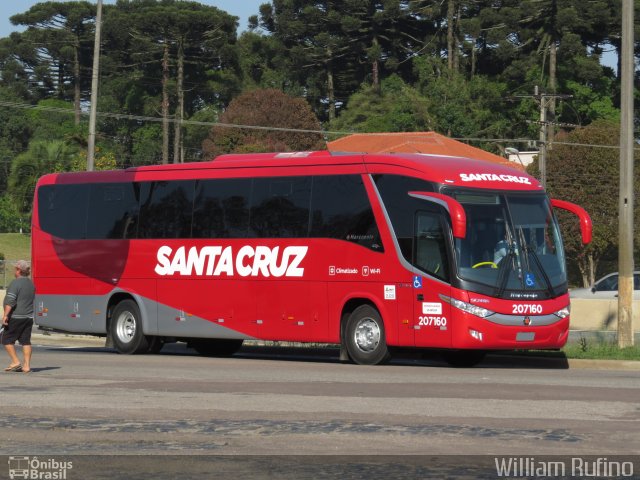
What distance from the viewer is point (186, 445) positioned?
11086 millimetres

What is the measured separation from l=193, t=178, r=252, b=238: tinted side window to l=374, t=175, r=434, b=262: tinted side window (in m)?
3.44

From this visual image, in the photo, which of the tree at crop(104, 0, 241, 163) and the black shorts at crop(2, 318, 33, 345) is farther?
the tree at crop(104, 0, 241, 163)

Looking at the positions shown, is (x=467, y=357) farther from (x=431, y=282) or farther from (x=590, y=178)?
(x=590, y=178)

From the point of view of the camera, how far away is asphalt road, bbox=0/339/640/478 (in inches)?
425

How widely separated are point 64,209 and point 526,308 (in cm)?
1108

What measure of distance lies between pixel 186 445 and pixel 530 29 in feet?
309

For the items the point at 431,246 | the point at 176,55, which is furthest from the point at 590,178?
the point at 431,246

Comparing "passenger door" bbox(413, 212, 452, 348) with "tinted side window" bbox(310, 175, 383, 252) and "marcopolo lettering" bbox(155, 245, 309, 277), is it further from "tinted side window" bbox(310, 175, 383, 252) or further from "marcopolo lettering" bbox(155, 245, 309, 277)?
"marcopolo lettering" bbox(155, 245, 309, 277)

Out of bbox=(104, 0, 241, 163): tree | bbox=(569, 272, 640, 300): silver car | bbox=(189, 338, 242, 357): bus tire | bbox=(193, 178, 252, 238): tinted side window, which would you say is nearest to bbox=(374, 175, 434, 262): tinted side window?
bbox=(193, 178, 252, 238): tinted side window

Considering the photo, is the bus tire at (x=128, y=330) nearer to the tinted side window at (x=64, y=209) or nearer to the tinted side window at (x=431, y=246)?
the tinted side window at (x=64, y=209)

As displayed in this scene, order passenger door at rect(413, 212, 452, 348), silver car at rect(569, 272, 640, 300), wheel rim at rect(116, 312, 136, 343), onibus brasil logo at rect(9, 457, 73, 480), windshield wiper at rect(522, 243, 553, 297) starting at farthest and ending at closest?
silver car at rect(569, 272, 640, 300) → wheel rim at rect(116, 312, 136, 343) → windshield wiper at rect(522, 243, 553, 297) → passenger door at rect(413, 212, 452, 348) → onibus brasil logo at rect(9, 457, 73, 480)

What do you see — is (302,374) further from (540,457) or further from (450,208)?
(540,457)

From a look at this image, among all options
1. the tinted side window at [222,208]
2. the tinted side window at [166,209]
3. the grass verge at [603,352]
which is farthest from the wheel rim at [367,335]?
the tinted side window at [166,209]

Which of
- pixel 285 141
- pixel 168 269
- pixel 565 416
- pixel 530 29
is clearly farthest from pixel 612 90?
pixel 565 416
